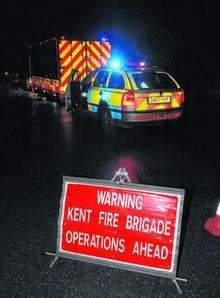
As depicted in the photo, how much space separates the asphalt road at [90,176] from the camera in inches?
155

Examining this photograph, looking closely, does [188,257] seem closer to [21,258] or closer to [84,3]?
[21,258]

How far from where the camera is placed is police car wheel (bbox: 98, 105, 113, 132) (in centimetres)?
1112

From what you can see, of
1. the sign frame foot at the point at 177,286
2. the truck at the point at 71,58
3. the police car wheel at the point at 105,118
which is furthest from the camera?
the truck at the point at 71,58

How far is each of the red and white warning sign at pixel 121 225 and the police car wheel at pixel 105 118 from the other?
7.00m

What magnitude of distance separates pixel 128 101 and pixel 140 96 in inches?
12.2

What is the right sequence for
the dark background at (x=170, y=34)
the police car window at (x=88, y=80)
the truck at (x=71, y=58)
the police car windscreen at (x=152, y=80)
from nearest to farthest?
the police car windscreen at (x=152, y=80)
the police car window at (x=88, y=80)
the truck at (x=71, y=58)
the dark background at (x=170, y=34)

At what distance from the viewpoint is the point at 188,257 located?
439 cm

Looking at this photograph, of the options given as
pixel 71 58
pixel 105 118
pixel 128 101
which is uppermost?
pixel 71 58

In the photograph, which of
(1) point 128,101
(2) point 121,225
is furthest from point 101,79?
(2) point 121,225

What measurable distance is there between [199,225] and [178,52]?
2433 cm

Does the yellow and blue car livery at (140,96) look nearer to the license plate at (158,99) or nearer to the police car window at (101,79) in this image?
the license plate at (158,99)

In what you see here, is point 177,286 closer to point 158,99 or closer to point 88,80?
point 158,99

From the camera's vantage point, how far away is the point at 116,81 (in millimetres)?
10805

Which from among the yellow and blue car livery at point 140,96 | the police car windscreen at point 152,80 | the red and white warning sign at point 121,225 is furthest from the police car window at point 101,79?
the red and white warning sign at point 121,225
